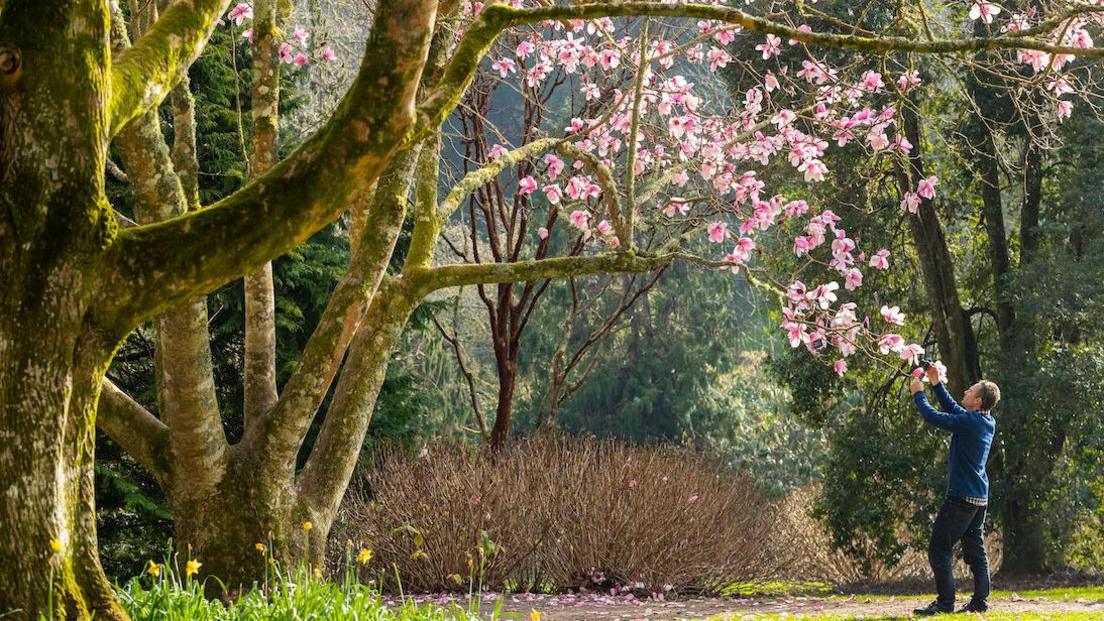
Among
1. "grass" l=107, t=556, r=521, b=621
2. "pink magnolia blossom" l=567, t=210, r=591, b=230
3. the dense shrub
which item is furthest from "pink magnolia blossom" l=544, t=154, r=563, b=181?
"grass" l=107, t=556, r=521, b=621

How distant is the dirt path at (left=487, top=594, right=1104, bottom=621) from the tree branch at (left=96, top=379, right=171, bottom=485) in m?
2.50

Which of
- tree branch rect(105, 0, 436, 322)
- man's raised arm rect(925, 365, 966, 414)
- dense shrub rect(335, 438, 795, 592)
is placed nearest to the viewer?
tree branch rect(105, 0, 436, 322)

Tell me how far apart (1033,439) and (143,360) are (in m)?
8.54

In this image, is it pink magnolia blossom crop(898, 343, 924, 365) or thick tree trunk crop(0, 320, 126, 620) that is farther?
pink magnolia blossom crop(898, 343, 924, 365)

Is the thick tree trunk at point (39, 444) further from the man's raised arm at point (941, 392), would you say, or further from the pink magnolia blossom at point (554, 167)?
the pink magnolia blossom at point (554, 167)

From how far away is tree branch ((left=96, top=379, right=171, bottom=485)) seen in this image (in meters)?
5.35

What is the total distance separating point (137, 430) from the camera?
17.7 feet

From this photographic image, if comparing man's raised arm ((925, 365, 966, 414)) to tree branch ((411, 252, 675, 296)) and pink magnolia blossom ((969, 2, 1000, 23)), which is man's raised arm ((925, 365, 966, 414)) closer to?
tree branch ((411, 252, 675, 296))

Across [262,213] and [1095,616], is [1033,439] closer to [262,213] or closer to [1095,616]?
[1095,616]

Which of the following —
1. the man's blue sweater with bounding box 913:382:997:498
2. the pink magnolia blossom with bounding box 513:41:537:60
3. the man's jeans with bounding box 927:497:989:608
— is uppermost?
the pink magnolia blossom with bounding box 513:41:537:60

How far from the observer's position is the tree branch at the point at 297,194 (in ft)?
10.9

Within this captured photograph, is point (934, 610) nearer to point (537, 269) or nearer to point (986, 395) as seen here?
point (986, 395)

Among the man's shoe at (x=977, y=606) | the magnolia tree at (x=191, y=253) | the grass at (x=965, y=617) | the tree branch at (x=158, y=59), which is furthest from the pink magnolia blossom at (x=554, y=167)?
the tree branch at (x=158, y=59)

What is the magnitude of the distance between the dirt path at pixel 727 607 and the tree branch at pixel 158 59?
398 cm
